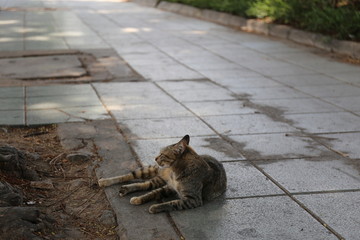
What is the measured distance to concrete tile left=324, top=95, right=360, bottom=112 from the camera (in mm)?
7906

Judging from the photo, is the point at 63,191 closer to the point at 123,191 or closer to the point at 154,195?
the point at 123,191

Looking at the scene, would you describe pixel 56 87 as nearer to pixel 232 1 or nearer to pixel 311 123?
pixel 311 123

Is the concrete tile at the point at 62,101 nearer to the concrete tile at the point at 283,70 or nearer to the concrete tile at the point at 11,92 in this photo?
the concrete tile at the point at 11,92

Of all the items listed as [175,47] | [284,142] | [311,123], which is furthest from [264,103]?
[175,47]

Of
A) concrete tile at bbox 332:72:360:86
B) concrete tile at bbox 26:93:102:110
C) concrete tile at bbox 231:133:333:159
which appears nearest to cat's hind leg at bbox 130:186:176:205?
concrete tile at bbox 231:133:333:159

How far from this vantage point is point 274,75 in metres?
10.2

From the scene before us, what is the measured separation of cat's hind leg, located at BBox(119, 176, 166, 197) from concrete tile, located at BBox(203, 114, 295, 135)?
1898 mm

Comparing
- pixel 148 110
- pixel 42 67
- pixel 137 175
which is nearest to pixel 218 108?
pixel 148 110

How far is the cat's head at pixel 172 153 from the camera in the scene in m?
4.67

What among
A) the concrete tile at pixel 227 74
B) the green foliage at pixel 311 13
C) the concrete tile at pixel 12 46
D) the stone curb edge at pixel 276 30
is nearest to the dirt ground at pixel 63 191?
the concrete tile at pixel 227 74

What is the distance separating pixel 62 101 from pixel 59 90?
0.78 metres

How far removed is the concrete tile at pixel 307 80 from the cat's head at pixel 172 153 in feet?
17.0

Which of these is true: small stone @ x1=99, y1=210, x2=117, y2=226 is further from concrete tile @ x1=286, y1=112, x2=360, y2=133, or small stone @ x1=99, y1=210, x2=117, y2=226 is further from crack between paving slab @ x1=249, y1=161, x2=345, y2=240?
concrete tile @ x1=286, y1=112, x2=360, y2=133

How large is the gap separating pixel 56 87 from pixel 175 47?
5005 mm
